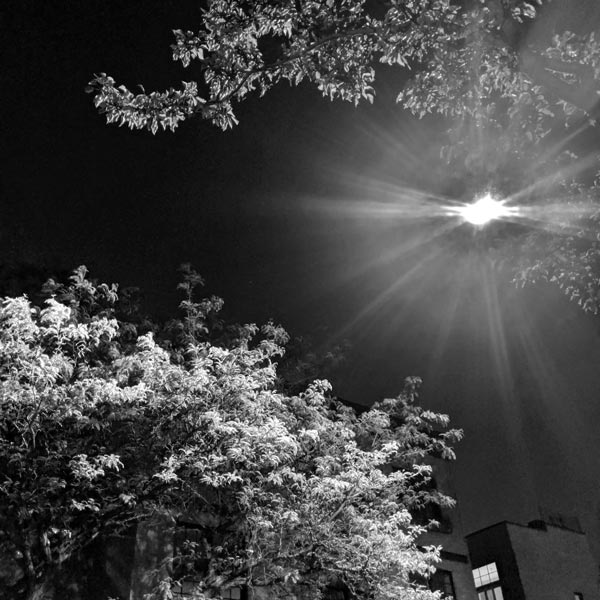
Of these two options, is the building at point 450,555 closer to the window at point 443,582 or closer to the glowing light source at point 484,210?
the window at point 443,582

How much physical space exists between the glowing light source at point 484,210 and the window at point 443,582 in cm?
1469

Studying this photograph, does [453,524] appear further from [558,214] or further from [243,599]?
[558,214]

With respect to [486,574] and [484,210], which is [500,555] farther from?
[484,210]

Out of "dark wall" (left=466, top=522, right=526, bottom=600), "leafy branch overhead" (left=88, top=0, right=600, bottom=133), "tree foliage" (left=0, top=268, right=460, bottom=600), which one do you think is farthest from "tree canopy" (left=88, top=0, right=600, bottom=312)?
"dark wall" (left=466, top=522, right=526, bottom=600)

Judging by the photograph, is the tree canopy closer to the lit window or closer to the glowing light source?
the glowing light source

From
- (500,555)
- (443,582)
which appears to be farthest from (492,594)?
(443,582)

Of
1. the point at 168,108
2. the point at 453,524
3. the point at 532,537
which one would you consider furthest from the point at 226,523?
the point at 532,537

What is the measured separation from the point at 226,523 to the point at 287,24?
417 inches

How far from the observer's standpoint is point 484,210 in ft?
38.6

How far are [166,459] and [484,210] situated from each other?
811 cm

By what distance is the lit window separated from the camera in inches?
986

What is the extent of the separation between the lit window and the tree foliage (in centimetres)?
1347

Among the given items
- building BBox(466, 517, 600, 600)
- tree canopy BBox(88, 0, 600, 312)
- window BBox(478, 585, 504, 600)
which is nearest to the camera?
tree canopy BBox(88, 0, 600, 312)

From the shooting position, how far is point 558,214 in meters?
11.4
